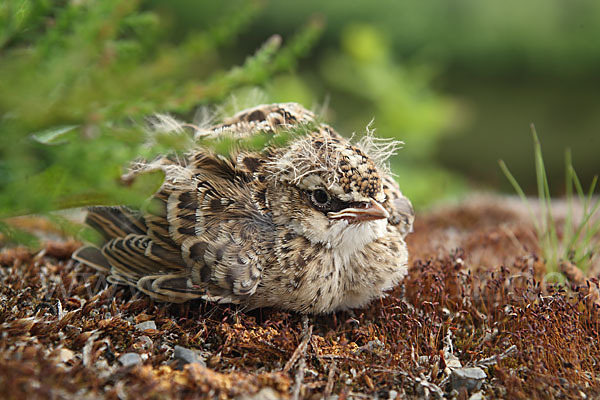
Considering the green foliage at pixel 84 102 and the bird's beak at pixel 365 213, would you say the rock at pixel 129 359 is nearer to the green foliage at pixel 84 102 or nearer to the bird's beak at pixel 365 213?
the green foliage at pixel 84 102

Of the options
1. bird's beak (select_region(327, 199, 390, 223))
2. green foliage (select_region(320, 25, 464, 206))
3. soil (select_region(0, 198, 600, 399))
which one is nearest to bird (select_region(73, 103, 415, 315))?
bird's beak (select_region(327, 199, 390, 223))

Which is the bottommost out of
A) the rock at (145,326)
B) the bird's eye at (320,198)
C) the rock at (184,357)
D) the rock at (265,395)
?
the rock at (145,326)

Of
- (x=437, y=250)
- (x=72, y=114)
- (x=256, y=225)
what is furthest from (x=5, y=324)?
(x=437, y=250)

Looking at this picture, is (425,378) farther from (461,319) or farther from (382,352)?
(461,319)

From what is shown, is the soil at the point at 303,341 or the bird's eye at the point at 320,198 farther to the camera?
the bird's eye at the point at 320,198

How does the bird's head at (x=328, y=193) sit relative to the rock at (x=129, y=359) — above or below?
above

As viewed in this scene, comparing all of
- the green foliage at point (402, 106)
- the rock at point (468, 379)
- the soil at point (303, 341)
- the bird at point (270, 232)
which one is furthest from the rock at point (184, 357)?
the green foliage at point (402, 106)

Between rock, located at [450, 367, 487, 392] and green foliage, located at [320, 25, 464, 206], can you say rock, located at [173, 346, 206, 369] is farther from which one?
green foliage, located at [320, 25, 464, 206]

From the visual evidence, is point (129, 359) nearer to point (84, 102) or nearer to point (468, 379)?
point (84, 102)

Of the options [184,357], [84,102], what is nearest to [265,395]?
[184,357]
